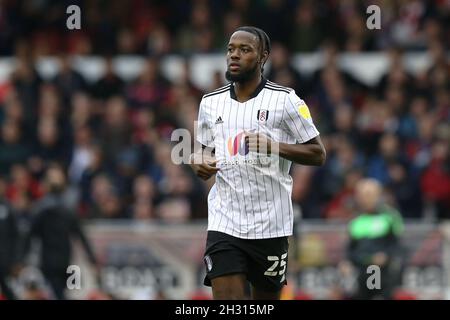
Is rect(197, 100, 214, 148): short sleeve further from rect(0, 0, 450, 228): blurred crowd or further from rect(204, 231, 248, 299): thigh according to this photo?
rect(0, 0, 450, 228): blurred crowd

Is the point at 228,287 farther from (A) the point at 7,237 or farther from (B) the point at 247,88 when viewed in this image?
(A) the point at 7,237

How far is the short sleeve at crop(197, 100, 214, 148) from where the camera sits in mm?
8242

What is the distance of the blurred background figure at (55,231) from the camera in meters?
13.8

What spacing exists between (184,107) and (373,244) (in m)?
4.74

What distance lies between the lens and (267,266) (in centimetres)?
810

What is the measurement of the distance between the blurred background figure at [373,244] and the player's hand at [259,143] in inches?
198

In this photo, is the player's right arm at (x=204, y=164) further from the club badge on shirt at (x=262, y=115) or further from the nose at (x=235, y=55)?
the nose at (x=235, y=55)

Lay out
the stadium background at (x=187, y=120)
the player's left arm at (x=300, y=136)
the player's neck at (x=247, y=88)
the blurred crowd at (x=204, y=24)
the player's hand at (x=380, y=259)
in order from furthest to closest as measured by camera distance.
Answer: the blurred crowd at (x=204, y=24), the stadium background at (x=187, y=120), the player's hand at (x=380, y=259), the player's neck at (x=247, y=88), the player's left arm at (x=300, y=136)

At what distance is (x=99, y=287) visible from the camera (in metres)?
13.7

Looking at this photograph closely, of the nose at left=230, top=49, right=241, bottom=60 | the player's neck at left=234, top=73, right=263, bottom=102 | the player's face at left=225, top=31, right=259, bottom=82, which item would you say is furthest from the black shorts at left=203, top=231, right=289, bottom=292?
the nose at left=230, top=49, right=241, bottom=60

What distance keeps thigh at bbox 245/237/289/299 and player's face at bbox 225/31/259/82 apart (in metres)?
1.09

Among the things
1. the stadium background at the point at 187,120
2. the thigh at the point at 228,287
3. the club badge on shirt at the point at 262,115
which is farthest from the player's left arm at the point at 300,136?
the stadium background at the point at 187,120
